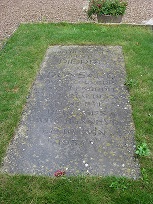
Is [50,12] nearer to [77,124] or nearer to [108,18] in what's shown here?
[108,18]

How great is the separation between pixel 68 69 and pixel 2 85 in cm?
153

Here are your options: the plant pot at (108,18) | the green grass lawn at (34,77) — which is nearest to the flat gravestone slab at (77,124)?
the green grass lawn at (34,77)

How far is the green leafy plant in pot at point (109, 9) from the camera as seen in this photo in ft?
27.1

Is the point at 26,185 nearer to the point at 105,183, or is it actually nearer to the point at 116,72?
the point at 105,183

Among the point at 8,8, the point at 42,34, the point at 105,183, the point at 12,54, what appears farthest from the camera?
the point at 8,8

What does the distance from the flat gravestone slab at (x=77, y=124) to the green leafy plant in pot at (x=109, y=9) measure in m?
1.93

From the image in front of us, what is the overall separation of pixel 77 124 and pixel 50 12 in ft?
20.4

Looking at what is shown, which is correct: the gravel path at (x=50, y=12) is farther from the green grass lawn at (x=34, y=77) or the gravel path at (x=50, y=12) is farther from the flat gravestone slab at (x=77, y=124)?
the flat gravestone slab at (x=77, y=124)

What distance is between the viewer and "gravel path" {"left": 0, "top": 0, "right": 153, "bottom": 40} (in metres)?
9.42

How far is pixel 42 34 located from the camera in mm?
8359

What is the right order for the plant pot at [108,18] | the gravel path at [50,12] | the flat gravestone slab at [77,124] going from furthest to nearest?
the gravel path at [50,12] → the plant pot at [108,18] → the flat gravestone slab at [77,124]

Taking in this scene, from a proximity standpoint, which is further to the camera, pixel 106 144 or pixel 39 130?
pixel 39 130

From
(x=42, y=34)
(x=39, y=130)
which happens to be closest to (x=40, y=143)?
(x=39, y=130)

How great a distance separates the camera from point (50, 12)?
1012 centimetres
